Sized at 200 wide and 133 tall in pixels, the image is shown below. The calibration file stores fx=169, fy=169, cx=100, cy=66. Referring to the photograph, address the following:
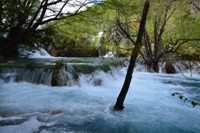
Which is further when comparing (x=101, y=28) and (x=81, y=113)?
(x=101, y=28)

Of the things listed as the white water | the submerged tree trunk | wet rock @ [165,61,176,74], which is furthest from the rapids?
wet rock @ [165,61,176,74]

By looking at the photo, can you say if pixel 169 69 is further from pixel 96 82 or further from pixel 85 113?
pixel 85 113

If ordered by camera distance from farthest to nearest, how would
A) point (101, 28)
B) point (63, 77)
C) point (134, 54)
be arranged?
point (63, 77) → point (101, 28) → point (134, 54)

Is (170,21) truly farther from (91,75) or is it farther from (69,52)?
(69,52)

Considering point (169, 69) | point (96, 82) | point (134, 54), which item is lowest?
point (96, 82)

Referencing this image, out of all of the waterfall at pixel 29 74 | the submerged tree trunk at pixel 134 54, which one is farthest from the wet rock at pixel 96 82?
the submerged tree trunk at pixel 134 54

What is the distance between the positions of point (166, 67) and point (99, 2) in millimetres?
12698

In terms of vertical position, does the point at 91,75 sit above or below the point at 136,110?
above

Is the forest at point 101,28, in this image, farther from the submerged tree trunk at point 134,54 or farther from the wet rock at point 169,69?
the wet rock at point 169,69

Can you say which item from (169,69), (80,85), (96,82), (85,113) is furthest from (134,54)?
(169,69)

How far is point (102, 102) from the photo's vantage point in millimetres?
6129

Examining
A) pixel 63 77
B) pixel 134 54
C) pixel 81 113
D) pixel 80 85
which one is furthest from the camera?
pixel 80 85

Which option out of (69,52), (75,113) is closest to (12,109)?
(75,113)

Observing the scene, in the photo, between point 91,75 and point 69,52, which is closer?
point 91,75
